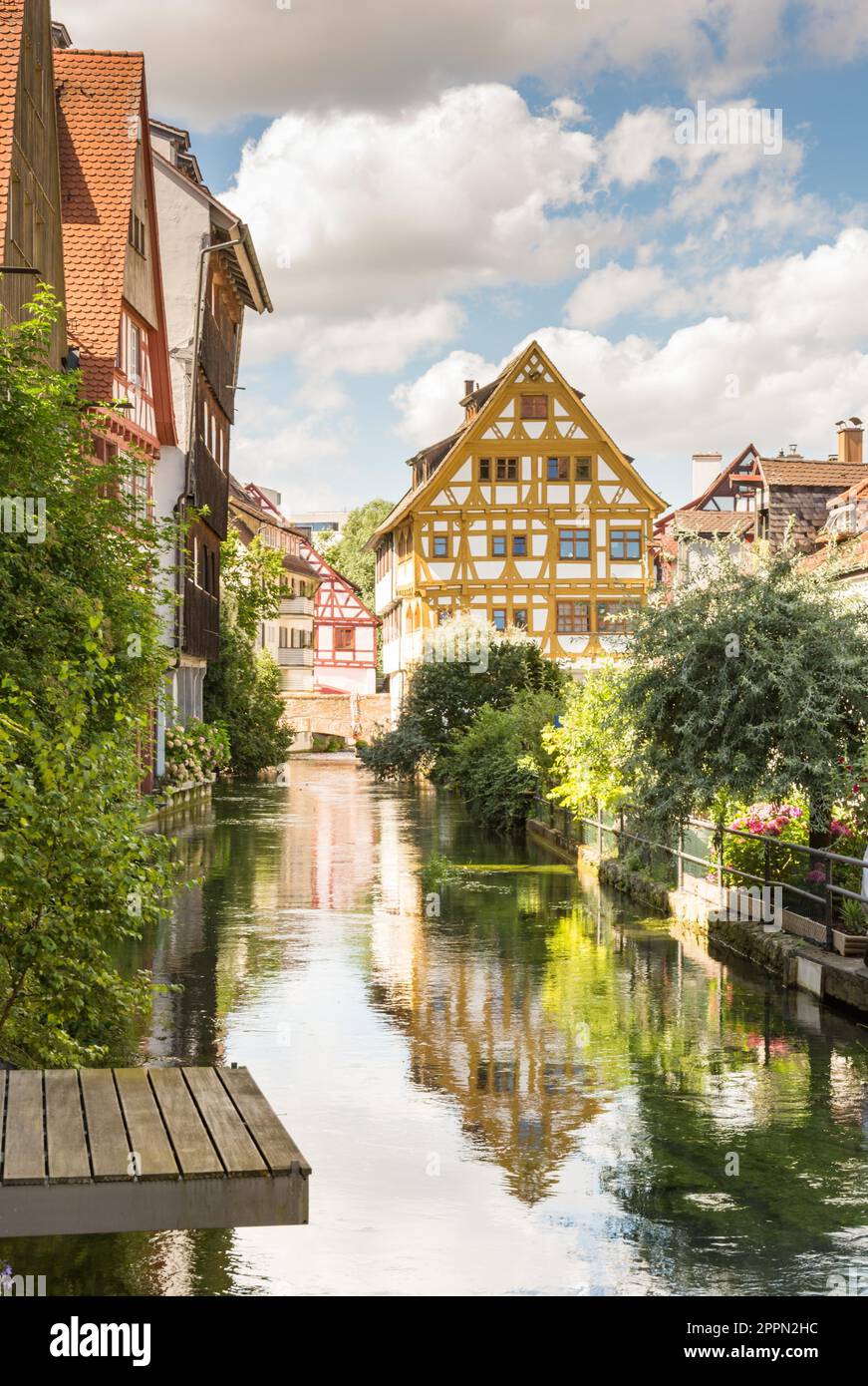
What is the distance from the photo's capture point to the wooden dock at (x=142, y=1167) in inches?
198

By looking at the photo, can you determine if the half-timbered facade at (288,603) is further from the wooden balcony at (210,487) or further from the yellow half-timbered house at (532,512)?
the wooden balcony at (210,487)

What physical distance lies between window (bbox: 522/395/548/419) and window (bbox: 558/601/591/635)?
20.3 ft

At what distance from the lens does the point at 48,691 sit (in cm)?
838

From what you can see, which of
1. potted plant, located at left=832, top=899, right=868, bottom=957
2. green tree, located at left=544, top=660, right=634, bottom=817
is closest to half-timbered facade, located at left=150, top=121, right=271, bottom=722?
green tree, located at left=544, top=660, right=634, bottom=817

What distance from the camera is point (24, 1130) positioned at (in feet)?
18.0

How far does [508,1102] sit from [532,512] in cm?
→ 4887

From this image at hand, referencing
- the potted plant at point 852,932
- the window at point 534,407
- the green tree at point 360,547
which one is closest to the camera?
the potted plant at point 852,932

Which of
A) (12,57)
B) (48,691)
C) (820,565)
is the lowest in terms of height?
(48,691)

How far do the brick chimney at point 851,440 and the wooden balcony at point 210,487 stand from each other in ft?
76.2

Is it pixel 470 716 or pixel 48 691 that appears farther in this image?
pixel 470 716

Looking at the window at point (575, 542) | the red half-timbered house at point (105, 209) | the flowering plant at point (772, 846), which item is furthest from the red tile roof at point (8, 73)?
the window at point (575, 542)

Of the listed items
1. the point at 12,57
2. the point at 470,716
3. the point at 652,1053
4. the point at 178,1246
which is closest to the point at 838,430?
the point at 470,716

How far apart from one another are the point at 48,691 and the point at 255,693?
133ft
